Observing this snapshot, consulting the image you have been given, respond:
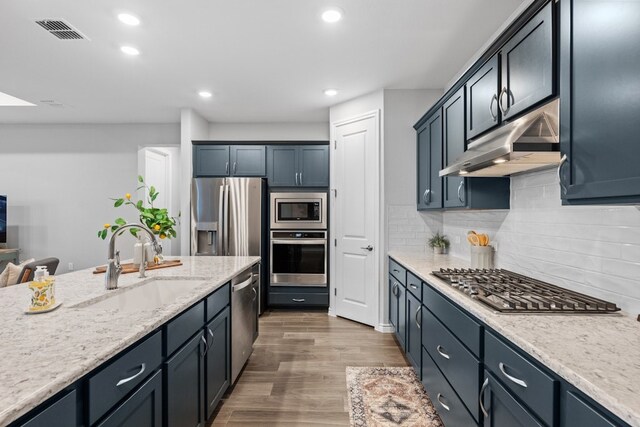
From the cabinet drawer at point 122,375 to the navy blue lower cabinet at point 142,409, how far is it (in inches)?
1.2

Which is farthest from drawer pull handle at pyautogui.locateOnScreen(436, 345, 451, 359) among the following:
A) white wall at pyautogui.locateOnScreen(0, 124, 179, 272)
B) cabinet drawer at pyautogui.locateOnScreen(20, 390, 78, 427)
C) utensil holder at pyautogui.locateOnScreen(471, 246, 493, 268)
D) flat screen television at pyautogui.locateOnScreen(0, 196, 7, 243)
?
flat screen television at pyautogui.locateOnScreen(0, 196, 7, 243)

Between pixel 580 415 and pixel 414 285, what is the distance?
170cm

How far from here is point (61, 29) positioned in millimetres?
2510

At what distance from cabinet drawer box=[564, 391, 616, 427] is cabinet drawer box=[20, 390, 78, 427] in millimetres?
1320

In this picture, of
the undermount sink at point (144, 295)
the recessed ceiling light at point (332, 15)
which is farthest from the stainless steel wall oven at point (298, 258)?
the recessed ceiling light at point (332, 15)

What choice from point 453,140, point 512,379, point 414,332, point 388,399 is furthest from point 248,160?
point 512,379

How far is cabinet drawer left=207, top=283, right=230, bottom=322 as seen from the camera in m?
1.92

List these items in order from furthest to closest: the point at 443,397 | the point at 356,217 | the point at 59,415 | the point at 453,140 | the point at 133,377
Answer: the point at 356,217
the point at 453,140
the point at 443,397
the point at 133,377
the point at 59,415

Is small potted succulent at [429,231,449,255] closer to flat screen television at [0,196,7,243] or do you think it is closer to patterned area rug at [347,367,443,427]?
patterned area rug at [347,367,443,427]

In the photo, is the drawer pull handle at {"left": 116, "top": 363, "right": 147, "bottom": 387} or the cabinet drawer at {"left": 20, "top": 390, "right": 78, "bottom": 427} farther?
the drawer pull handle at {"left": 116, "top": 363, "right": 147, "bottom": 387}

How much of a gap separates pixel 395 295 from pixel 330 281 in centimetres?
123

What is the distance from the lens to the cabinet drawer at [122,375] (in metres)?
0.95

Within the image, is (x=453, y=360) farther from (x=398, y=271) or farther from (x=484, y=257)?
(x=398, y=271)

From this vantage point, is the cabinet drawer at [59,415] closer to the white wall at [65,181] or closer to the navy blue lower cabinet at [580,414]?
the navy blue lower cabinet at [580,414]
